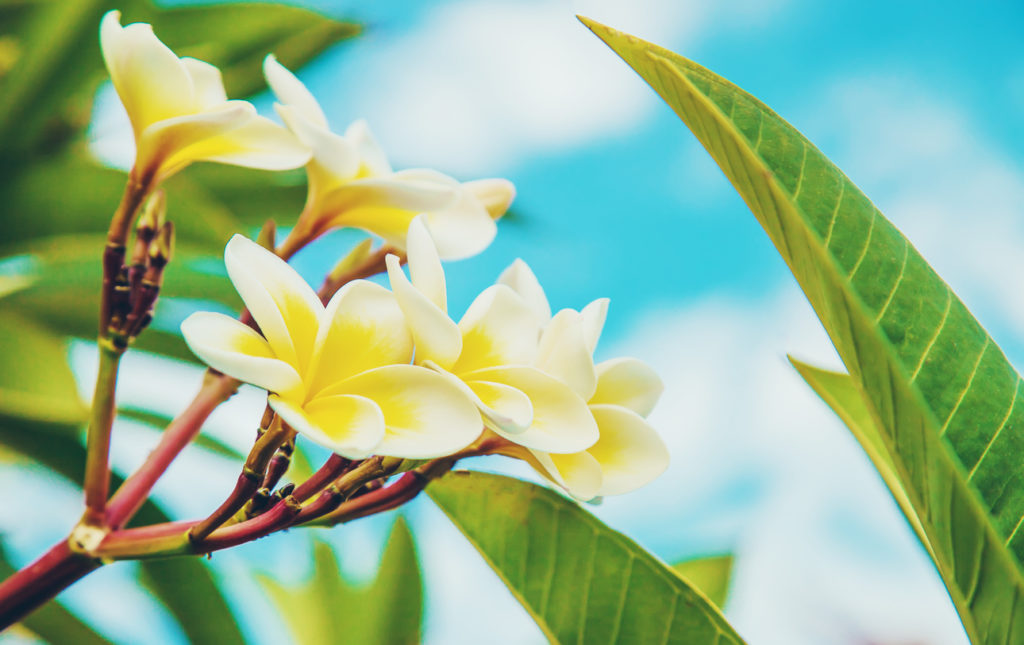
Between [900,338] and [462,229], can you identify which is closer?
[900,338]

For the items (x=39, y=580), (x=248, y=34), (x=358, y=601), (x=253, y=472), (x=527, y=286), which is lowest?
(x=358, y=601)

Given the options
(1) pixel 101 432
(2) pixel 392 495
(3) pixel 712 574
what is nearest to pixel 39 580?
(1) pixel 101 432

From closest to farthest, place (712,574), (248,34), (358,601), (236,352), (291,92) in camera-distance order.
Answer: (236,352) → (291,92) → (712,574) → (358,601) → (248,34)

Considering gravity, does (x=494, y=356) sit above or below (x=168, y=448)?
above

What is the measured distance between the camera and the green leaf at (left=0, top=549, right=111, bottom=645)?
37.5 inches

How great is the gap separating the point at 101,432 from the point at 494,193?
0.30 m

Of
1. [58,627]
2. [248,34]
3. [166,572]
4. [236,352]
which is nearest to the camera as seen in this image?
[236,352]

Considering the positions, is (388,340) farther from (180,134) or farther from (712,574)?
(712,574)

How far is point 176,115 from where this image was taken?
0.49 metres

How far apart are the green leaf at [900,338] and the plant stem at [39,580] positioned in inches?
14.7

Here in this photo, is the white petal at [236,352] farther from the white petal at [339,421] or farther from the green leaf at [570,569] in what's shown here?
the green leaf at [570,569]

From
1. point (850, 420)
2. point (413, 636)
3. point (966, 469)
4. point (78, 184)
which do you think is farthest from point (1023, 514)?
point (78, 184)

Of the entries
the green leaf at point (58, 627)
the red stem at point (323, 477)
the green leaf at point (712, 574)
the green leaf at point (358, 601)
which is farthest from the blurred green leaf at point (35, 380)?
the green leaf at point (712, 574)

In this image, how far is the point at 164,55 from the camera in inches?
18.2
